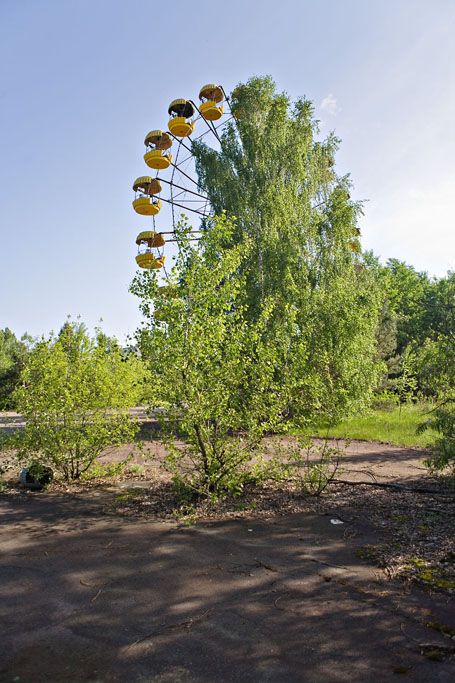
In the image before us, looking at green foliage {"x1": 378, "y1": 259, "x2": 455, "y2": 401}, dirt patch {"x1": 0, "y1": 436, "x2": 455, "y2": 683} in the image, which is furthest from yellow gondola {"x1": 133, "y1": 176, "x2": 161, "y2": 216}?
dirt patch {"x1": 0, "y1": 436, "x2": 455, "y2": 683}

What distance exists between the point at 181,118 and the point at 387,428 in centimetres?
1615

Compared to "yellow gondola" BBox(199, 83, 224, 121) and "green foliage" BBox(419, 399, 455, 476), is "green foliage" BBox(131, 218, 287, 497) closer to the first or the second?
"green foliage" BBox(419, 399, 455, 476)

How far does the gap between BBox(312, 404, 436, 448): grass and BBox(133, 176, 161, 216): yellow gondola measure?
1267cm

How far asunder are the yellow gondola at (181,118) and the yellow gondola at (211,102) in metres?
0.63

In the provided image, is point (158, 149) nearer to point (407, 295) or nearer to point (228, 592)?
point (228, 592)

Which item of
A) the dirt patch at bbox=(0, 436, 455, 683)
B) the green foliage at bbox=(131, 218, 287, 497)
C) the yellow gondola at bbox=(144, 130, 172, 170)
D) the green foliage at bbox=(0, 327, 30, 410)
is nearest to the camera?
the dirt patch at bbox=(0, 436, 455, 683)

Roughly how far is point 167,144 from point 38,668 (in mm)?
21949

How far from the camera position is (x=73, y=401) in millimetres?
9500

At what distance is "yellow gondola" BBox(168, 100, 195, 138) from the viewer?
21.7m

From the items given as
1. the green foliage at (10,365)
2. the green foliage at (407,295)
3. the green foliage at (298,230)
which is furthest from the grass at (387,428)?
Result: the green foliage at (10,365)

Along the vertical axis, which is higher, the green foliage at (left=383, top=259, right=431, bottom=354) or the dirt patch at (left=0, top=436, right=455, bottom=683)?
the green foliage at (left=383, top=259, right=431, bottom=354)

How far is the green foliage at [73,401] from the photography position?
940 cm

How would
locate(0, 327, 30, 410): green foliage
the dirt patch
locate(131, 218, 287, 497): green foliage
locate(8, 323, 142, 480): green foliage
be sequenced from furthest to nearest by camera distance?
locate(0, 327, 30, 410): green foliage < locate(8, 323, 142, 480): green foliage < locate(131, 218, 287, 497): green foliage < the dirt patch

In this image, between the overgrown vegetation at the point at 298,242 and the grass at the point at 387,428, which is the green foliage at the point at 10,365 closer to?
the overgrown vegetation at the point at 298,242
